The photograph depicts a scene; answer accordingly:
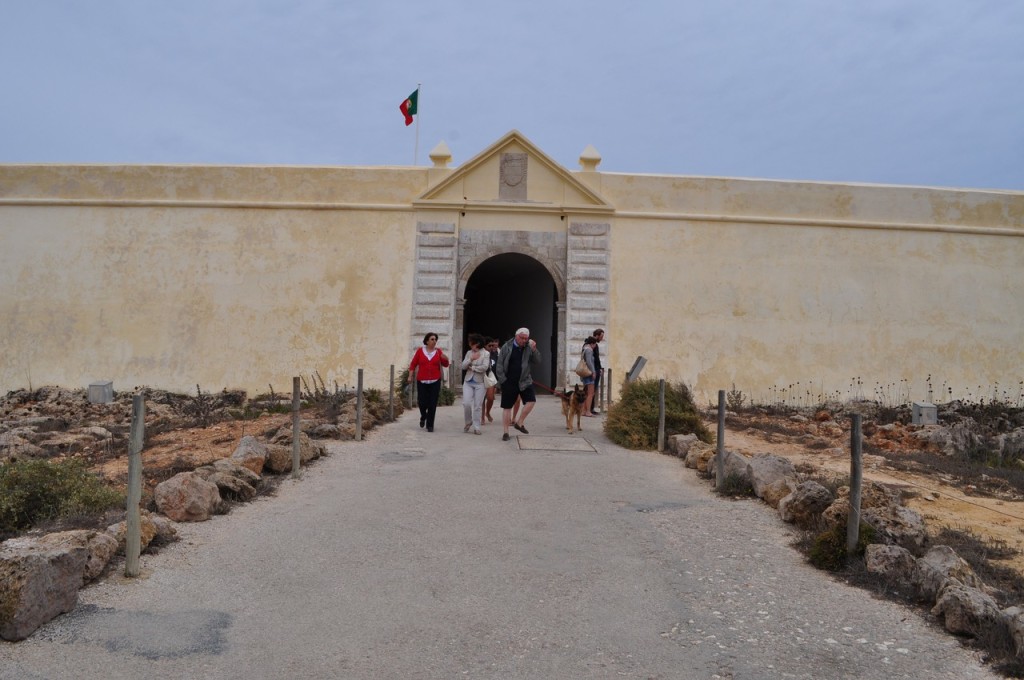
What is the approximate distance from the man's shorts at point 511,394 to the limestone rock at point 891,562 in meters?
5.95

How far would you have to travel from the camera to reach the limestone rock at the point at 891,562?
485 cm

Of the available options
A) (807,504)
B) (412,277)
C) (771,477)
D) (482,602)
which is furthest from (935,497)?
(412,277)

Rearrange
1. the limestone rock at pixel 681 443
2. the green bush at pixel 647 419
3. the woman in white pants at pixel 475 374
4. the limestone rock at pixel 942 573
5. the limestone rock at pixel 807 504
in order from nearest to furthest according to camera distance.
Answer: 1. the limestone rock at pixel 942 573
2. the limestone rock at pixel 807 504
3. the limestone rock at pixel 681 443
4. the green bush at pixel 647 419
5. the woman in white pants at pixel 475 374

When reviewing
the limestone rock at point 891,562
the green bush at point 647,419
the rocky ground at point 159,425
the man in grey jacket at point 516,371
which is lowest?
the rocky ground at point 159,425

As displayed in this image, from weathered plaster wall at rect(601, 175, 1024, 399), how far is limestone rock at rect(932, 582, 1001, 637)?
12.6 metres

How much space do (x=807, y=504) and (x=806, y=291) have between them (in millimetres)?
11956

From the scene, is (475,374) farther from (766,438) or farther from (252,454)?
(766,438)

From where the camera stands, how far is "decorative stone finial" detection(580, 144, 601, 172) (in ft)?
56.5

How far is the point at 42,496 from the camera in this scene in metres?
5.61

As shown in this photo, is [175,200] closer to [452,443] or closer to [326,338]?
[326,338]

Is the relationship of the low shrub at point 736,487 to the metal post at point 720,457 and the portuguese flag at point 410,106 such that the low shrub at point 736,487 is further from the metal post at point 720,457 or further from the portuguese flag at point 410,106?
the portuguese flag at point 410,106

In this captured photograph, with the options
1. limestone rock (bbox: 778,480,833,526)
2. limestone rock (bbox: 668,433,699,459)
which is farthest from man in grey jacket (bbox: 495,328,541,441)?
limestone rock (bbox: 778,480,833,526)

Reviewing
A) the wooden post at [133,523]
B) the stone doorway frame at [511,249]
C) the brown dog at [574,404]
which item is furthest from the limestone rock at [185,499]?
the stone doorway frame at [511,249]

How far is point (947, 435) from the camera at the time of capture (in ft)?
38.9
